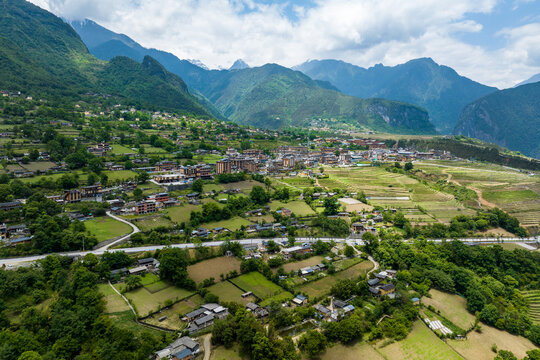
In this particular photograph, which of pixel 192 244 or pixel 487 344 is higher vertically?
pixel 192 244

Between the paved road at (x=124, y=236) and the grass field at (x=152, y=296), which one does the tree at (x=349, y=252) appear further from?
the paved road at (x=124, y=236)

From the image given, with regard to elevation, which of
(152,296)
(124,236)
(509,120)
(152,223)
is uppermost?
(509,120)

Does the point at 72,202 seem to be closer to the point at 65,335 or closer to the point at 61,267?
the point at 61,267

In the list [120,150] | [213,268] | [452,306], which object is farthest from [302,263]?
[120,150]

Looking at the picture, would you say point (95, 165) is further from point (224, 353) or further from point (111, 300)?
point (224, 353)

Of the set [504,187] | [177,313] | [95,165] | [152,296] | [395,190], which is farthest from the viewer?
[395,190]
